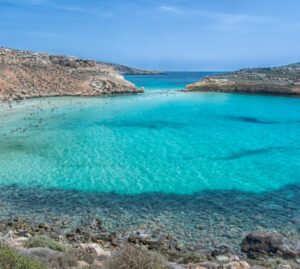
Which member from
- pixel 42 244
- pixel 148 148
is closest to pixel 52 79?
Answer: pixel 148 148

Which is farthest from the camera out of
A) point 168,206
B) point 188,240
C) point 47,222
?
point 168,206

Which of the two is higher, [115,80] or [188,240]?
[115,80]

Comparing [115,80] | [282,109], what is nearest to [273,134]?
[282,109]

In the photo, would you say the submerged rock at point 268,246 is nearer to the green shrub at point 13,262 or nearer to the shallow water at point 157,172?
the shallow water at point 157,172

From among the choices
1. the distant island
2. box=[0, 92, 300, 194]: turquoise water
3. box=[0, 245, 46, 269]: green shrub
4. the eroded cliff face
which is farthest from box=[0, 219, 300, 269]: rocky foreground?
the eroded cliff face

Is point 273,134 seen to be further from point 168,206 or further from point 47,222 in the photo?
point 47,222

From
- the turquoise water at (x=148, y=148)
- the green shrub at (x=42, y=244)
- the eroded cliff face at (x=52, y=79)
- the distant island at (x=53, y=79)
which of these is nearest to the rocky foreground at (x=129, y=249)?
the green shrub at (x=42, y=244)

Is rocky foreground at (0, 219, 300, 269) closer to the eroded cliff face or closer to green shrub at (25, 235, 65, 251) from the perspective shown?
green shrub at (25, 235, 65, 251)

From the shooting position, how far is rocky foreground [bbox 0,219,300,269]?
1027cm

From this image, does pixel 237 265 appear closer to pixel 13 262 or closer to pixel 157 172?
pixel 13 262

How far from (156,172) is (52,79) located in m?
49.6

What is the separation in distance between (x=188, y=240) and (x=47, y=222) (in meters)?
5.08

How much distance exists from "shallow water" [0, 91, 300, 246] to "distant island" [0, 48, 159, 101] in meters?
16.9

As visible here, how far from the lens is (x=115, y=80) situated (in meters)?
75.2
